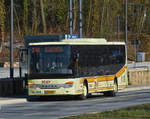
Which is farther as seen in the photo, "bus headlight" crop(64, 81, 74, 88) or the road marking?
"bus headlight" crop(64, 81, 74, 88)

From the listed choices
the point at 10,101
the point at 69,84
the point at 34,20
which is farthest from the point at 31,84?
the point at 34,20

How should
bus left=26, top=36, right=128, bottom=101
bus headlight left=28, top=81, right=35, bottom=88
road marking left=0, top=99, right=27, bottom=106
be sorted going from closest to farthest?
road marking left=0, top=99, right=27, bottom=106 < bus left=26, top=36, right=128, bottom=101 < bus headlight left=28, top=81, right=35, bottom=88

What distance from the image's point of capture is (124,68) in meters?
31.7

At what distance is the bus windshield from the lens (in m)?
26.0

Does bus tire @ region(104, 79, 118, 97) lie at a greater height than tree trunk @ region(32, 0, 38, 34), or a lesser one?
lesser

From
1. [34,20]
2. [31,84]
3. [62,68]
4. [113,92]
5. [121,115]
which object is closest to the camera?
[121,115]

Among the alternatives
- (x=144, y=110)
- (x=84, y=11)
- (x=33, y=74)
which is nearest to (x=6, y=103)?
(x=33, y=74)

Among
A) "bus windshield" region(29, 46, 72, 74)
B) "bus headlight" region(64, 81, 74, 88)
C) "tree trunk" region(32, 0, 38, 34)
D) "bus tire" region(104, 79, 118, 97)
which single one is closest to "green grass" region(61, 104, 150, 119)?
"bus headlight" region(64, 81, 74, 88)

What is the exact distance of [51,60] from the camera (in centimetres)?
2602

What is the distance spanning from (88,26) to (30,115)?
6073cm

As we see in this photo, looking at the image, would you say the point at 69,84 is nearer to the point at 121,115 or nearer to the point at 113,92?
the point at 113,92

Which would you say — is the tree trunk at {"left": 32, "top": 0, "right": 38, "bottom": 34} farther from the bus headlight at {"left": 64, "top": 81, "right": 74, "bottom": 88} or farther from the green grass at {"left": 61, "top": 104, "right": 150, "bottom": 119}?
the green grass at {"left": 61, "top": 104, "right": 150, "bottom": 119}

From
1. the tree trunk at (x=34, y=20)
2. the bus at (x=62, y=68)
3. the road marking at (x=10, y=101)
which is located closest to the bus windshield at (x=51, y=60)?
the bus at (x=62, y=68)

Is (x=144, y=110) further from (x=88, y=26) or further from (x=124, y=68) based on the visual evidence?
(x=88, y=26)
